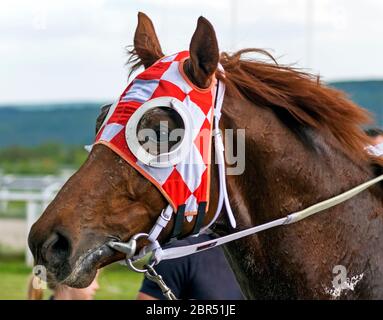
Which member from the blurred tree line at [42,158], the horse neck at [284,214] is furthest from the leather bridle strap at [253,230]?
the blurred tree line at [42,158]

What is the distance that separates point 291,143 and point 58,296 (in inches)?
89.1

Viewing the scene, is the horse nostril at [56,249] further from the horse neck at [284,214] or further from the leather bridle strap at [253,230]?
the horse neck at [284,214]

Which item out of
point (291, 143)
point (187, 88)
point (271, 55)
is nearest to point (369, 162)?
point (291, 143)

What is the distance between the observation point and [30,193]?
13305 millimetres

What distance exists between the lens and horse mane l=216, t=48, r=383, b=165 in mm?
3057

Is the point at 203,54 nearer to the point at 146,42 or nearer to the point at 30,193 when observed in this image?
the point at 146,42

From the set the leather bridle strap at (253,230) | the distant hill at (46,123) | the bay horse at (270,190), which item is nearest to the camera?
the bay horse at (270,190)

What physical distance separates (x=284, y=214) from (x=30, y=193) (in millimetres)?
10764

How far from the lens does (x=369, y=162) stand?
324cm

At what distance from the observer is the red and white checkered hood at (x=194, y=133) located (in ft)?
9.11

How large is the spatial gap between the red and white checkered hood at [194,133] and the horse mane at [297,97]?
0.20 meters

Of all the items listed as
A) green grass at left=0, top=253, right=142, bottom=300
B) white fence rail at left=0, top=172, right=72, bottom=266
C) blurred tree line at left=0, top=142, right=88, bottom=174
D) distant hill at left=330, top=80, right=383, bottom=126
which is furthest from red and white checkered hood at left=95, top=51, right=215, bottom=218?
blurred tree line at left=0, top=142, right=88, bottom=174

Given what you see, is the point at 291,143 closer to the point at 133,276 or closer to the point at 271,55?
the point at 271,55

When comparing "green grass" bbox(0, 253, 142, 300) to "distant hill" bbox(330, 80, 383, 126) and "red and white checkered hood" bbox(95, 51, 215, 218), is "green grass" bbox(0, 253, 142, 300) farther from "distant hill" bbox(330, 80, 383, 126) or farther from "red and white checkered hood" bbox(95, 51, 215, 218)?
"red and white checkered hood" bbox(95, 51, 215, 218)
